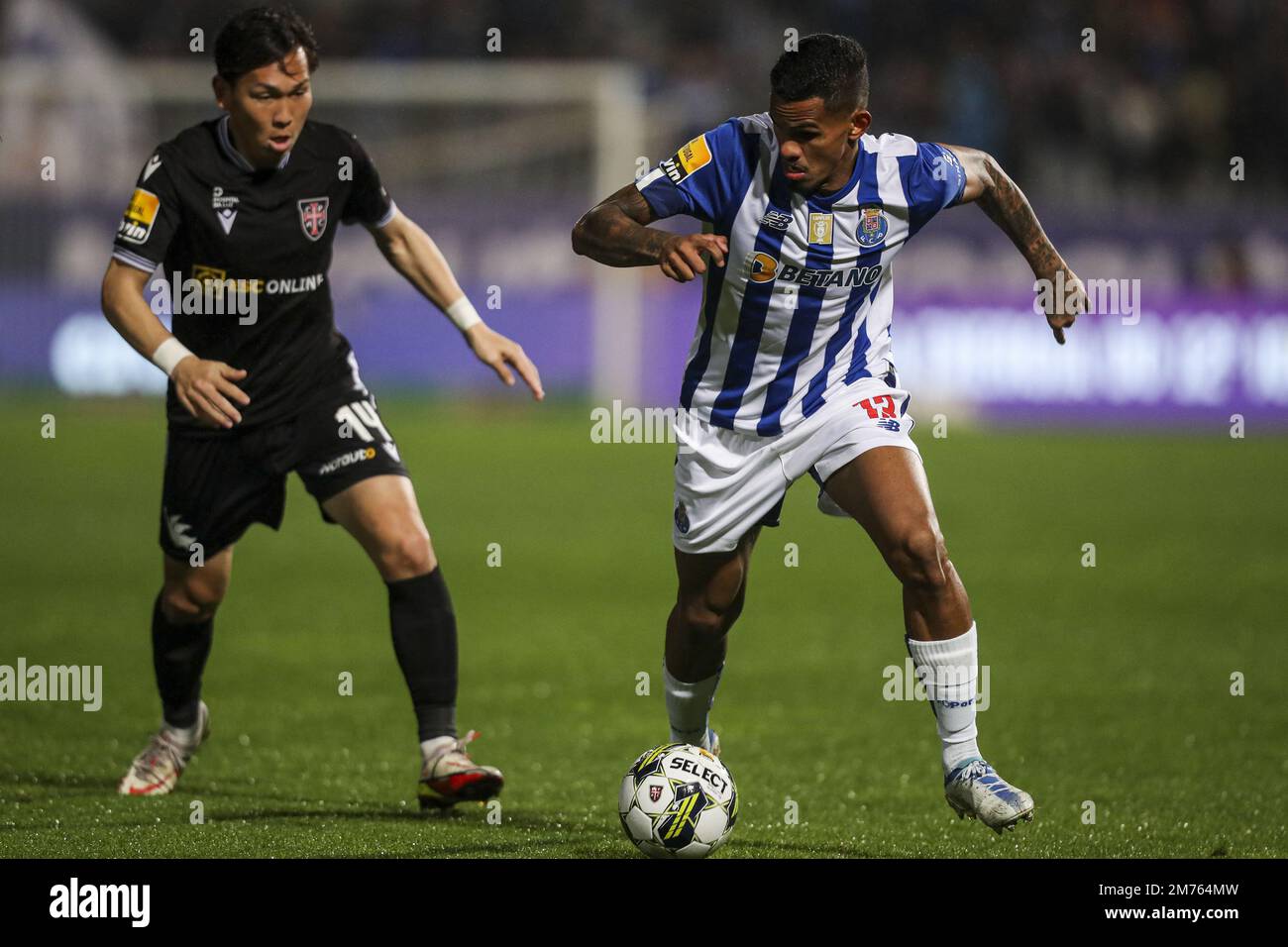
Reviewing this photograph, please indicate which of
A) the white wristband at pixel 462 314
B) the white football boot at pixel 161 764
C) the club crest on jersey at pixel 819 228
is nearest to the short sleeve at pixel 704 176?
the club crest on jersey at pixel 819 228

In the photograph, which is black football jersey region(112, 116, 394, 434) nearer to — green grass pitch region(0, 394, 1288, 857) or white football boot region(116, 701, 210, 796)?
white football boot region(116, 701, 210, 796)

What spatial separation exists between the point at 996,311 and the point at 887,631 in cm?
1003

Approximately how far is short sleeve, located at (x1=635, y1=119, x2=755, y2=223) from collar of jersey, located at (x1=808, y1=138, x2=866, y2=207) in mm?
201

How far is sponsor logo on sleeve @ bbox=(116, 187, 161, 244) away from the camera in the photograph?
5.28m

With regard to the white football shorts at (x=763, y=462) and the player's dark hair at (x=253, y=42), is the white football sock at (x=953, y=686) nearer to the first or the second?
the white football shorts at (x=763, y=462)

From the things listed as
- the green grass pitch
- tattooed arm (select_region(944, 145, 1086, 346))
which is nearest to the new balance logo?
A: the green grass pitch

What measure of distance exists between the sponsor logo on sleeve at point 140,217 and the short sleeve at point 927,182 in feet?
7.09

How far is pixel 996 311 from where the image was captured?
18547mm

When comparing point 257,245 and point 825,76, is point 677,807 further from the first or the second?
point 257,245

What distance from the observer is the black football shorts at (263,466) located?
5531mm

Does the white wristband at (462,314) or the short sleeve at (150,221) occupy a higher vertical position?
the short sleeve at (150,221)

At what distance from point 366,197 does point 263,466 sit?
0.89 m

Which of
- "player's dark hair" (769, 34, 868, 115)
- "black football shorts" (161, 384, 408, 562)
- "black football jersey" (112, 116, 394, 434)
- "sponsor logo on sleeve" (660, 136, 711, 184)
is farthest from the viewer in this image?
"black football shorts" (161, 384, 408, 562)
